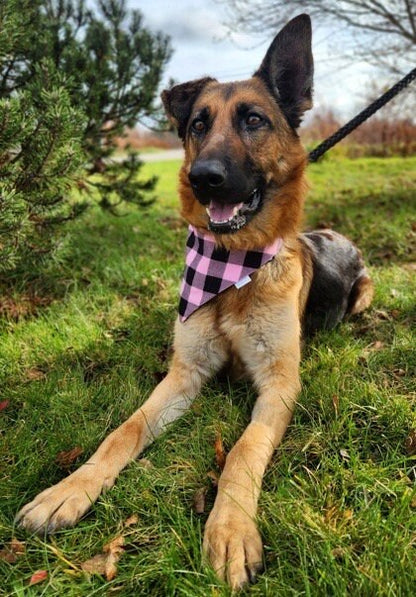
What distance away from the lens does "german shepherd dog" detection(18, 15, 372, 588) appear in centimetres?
232

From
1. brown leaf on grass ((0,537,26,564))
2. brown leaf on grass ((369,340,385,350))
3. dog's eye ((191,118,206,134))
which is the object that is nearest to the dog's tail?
brown leaf on grass ((369,340,385,350))

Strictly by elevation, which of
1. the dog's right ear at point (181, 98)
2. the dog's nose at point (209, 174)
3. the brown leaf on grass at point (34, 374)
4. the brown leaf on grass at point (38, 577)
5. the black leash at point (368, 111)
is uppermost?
the dog's right ear at point (181, 98)

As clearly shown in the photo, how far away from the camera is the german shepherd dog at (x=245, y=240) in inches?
91.3

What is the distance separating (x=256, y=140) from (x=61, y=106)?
1401 millimetres

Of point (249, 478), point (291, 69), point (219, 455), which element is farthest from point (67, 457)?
point (291, 69)

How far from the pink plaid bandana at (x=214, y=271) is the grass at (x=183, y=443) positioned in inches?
22.6

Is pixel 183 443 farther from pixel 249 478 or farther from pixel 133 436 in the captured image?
pixel 249 478

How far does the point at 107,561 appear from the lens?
5.86 ft

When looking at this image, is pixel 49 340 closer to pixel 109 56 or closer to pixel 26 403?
pixel 26 403

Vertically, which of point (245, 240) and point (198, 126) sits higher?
point (198, 126)

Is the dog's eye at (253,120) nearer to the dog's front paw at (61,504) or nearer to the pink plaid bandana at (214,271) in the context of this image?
the pink plaid bandana at (214,271)

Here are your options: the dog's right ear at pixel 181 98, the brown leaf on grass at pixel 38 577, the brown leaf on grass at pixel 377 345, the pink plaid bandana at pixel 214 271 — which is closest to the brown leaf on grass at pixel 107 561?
the brown leaf on grass at pixel 38 577

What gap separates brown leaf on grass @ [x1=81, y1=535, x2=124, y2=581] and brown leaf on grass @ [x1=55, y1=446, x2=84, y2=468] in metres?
0.55

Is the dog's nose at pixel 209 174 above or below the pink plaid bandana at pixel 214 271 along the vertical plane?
above
